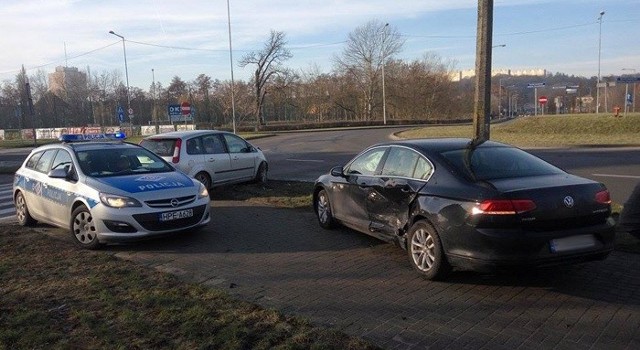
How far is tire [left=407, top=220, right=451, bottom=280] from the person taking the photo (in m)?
5.20

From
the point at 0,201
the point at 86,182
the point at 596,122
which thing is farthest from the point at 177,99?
the point at 86,182

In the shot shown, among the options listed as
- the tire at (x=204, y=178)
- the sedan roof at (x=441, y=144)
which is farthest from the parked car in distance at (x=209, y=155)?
the sedan roof at (x=441, y=144)

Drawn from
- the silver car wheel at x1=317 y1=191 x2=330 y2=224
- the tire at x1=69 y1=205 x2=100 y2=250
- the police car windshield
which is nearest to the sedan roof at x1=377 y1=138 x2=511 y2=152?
the silver car wheel at x1=317 y1=191 x2=330 y2=224

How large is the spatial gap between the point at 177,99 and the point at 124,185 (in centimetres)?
9447

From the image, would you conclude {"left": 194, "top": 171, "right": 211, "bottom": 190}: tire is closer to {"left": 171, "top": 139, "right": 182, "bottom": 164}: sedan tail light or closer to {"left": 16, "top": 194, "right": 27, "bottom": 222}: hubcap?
{"left": 171, "top": 139, "right": 182, "bottom": 164}: sedan tail light

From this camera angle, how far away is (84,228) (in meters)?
7.20

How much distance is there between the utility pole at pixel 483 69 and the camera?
8719mm

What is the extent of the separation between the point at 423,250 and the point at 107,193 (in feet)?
13.8

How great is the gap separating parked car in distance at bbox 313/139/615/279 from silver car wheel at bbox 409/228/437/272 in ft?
0.03

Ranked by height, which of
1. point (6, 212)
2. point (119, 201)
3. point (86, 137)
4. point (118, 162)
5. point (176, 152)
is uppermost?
point (86, 137)

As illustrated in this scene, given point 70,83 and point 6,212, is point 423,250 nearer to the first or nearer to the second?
point 6,212

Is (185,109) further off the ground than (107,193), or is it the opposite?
(185,109)

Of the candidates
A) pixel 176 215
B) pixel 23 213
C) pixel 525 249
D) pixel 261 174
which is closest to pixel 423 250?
pixel 525 249

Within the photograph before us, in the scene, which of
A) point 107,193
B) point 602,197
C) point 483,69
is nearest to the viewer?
point 602,197
